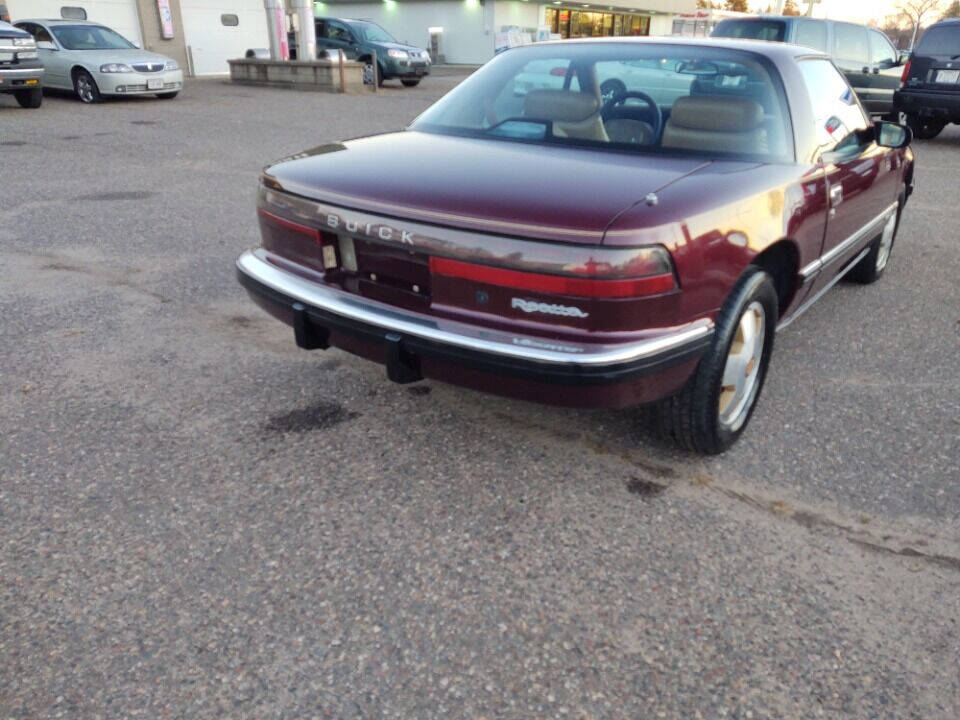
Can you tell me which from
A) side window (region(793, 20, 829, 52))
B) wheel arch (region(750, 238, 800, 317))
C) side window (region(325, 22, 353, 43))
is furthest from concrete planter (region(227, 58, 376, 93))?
wheel arch (region(750, 238, 800, 317))

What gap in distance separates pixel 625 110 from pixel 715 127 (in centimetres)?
45

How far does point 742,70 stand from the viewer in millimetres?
3289

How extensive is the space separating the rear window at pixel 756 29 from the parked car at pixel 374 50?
9283 mm

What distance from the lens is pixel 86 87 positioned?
14609mm

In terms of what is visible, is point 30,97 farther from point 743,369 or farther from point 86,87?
point 743,369

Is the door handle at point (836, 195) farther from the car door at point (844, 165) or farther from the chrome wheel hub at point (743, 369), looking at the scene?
the chrome wheel hub at point (743, 369)

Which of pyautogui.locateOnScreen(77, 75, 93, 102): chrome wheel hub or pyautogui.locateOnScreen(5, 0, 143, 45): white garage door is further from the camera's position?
pyautogui.locateOnScreen(5, 0, 143, 45): white garage door

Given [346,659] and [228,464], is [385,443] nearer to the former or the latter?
[228,464]

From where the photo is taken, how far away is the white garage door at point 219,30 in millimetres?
22953

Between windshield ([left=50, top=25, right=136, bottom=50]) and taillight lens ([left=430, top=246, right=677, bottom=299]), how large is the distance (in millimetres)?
15729

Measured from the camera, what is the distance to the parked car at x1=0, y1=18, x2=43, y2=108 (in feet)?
41.3

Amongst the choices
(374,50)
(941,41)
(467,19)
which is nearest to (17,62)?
(374,50)

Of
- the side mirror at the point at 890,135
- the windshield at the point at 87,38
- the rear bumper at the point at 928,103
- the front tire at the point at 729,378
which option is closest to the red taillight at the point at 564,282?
the front tire at the point at 729,378

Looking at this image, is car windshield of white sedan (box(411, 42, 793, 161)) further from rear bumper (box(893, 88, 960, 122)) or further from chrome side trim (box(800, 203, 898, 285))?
rear bumper (box(893, 88, 960, 122))
